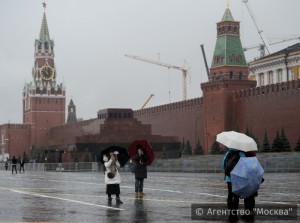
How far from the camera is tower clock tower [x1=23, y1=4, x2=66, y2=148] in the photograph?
101625 millimetres

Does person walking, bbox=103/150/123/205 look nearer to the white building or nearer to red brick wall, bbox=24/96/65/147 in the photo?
the white building

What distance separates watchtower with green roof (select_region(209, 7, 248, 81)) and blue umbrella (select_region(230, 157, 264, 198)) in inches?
1752

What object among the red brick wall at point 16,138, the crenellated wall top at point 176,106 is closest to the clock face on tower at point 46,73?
the red brick wall at point 16,138

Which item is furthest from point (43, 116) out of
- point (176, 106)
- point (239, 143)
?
point (239, 143)

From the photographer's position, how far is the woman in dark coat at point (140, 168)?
12.9 m

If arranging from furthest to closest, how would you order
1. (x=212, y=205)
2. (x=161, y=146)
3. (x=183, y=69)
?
Answer: (x=183, y=69), (x=161, y=146), (x=212, y=205)

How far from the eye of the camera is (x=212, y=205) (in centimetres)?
1041

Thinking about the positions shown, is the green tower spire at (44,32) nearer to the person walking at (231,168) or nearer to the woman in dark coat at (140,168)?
the woman in dark coat at (140,168)

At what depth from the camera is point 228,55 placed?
2098 inches

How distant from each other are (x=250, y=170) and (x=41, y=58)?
98.7 metres

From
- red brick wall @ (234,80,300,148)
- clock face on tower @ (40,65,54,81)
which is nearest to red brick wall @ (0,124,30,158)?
clock face on tower @ (40,65,54,81)

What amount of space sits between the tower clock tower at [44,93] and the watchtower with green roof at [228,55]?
5072cm

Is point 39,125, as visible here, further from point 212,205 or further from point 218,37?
point 212,205

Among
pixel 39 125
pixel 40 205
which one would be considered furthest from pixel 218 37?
pixel 39 125
